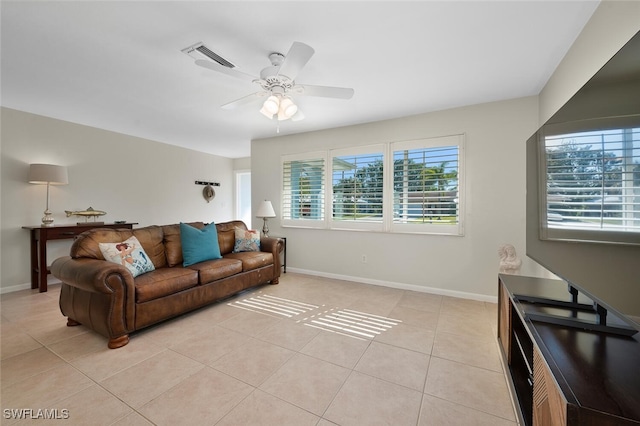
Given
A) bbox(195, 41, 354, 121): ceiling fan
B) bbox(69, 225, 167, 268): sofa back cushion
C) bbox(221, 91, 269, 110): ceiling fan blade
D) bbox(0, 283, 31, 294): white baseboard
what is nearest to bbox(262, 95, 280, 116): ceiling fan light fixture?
bbox(195, 41, 354, 121): ceiling fan

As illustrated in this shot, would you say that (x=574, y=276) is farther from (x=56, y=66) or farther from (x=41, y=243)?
(x=41, y=243)

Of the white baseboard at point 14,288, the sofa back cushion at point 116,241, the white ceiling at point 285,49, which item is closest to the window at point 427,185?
the white ceiling at point 285,49

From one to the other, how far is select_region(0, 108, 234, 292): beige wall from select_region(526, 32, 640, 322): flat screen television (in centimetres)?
581

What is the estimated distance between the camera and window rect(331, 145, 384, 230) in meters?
3.84

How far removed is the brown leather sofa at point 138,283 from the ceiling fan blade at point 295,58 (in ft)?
7.00

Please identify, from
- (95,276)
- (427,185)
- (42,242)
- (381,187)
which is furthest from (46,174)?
(427,185)

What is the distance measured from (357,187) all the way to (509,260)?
2.11 m

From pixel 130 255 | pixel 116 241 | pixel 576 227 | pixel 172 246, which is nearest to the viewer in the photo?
pixel 576 227

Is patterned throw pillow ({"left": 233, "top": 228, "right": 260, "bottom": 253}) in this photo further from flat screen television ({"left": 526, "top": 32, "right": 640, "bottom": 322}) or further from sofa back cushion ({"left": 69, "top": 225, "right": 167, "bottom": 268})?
flat screen television ({"left": 526, "top": 32, "right": 640, "bottom": 322})

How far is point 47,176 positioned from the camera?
11.6 feet

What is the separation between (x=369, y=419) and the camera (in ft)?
4.75

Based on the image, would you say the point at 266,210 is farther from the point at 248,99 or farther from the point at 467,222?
the point at 467,222

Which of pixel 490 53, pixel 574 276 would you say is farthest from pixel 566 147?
pixel 490 53

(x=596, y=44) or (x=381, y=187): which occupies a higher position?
(x=596, y=44)
